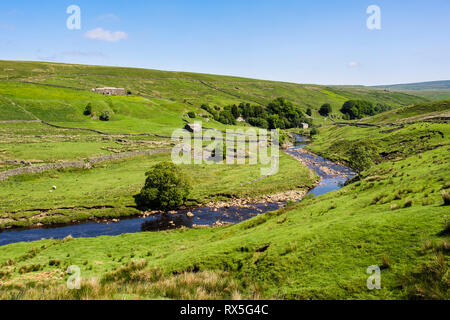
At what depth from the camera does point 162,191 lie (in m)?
43.1

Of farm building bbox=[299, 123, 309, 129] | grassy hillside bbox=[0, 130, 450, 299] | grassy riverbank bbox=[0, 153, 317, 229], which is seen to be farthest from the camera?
farm building bbox=[299, 123, 309, 129]

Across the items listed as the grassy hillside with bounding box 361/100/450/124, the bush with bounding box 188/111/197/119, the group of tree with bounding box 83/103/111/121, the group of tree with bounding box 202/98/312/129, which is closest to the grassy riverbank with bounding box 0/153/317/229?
the group of tree with bounding box 83/103/111/121

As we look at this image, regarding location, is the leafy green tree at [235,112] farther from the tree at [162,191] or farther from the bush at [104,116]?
the tree at [162,191]

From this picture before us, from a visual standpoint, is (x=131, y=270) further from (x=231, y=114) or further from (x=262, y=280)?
(x=231, y=114)

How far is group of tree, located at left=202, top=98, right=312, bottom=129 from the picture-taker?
6101 inches

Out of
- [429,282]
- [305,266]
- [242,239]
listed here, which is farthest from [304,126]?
[429,282]

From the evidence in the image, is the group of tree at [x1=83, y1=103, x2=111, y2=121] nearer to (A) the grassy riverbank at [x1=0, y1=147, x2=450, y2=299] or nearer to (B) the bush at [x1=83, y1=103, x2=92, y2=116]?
(B) the bush at [x1=83, y1=103, x2=92, y2=116]

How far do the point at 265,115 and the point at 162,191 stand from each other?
13099 centimetres

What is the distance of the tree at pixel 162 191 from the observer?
42.8 metres

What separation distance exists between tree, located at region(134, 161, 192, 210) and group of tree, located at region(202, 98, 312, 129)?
108m

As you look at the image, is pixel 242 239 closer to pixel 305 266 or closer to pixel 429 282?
pixel 305 266

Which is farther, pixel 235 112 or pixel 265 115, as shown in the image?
pixel 265 115

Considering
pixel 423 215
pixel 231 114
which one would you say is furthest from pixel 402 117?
pixel 423 215

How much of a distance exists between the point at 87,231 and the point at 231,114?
5020 inches
